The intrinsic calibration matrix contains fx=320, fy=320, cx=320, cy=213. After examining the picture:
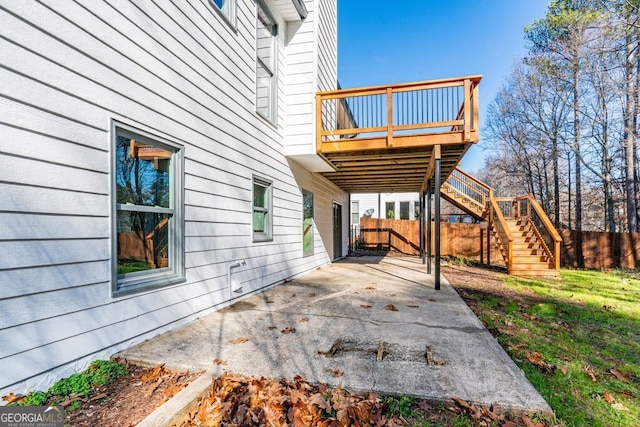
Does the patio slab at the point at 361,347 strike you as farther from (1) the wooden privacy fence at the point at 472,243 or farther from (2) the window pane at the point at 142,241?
(1) the wooden privacy fence at the point at 472,243

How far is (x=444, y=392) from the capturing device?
2.11 meters

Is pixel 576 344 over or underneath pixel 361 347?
underneath

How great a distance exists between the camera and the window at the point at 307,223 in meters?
7.86

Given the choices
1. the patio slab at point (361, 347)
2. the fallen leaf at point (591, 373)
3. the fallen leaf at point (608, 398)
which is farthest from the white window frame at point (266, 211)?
the fallen leaf at point (608, 398)

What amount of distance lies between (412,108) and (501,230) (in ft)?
16.7

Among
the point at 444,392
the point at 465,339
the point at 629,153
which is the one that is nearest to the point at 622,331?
the point at 465,339

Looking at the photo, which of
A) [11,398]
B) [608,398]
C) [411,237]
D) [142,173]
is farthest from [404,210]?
[11,398]

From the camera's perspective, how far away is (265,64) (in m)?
5.90

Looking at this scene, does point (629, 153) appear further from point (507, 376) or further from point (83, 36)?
point (83, 36)

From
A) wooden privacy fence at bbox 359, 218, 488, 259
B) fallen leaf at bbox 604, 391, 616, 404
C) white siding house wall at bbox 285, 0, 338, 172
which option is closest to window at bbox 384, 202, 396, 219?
wooden privacy fence at bbox 359, 218, 488, 259

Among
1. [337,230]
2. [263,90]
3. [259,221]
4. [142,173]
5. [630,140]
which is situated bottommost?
[337,230]

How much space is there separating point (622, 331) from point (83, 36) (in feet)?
21.0

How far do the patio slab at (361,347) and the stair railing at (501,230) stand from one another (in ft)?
14.6

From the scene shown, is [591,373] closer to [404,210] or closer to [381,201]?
[381,201]
